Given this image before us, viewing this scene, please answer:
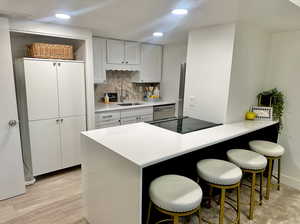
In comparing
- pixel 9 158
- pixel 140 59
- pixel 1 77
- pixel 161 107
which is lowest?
pixel 9 158

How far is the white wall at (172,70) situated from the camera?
4152 mm

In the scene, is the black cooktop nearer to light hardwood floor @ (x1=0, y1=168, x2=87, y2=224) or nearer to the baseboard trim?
light hardwood floor @ (x1=0, y1=168, x2=87, y2=224)

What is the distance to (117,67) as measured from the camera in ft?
12.7

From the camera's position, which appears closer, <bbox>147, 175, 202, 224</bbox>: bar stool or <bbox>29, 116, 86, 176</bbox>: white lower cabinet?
<bbox>147, 175, 202, 224</bbox>: bar stool

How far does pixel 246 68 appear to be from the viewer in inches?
105

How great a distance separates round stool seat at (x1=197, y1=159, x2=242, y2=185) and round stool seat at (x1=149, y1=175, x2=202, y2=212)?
0.28m

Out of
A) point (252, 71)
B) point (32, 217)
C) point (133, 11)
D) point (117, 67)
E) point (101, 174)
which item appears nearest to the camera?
point (101, 174)

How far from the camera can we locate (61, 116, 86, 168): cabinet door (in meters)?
3.01

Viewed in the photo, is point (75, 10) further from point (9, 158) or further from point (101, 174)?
point (9, 158)

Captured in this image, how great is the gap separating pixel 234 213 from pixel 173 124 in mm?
1213

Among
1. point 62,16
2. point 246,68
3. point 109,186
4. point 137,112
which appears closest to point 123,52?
point 137,112

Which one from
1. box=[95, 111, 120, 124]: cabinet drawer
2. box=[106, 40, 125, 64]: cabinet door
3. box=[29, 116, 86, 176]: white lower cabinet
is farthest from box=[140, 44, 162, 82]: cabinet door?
box=[29, 116, 86, 176]: white lower cabinet

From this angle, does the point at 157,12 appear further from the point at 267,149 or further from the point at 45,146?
the point at 45,146

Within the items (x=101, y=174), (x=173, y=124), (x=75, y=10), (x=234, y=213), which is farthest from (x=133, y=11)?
(x=234, y=213)
